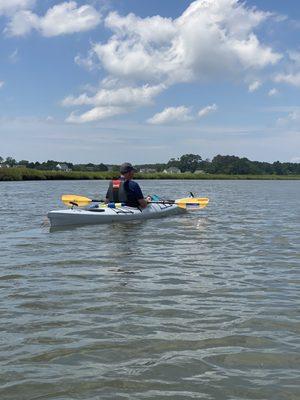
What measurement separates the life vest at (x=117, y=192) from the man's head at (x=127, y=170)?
363 mm

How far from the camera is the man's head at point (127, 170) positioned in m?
13.8

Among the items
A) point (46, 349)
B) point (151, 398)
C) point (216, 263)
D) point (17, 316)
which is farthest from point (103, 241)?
point (151, 398)

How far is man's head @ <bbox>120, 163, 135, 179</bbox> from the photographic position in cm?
1382

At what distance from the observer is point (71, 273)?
757 centimetres

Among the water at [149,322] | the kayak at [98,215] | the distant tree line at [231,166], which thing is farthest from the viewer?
the distant tree line at [231,166]

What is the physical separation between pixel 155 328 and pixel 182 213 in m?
13.8

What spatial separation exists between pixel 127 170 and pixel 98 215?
149 cm

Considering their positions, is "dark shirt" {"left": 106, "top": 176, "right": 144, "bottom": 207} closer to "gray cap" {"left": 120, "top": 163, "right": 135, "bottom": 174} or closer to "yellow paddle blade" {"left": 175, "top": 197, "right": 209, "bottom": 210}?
"gray cap" {"left": 120, "top": 163, "right": 135, "bottom": 174}

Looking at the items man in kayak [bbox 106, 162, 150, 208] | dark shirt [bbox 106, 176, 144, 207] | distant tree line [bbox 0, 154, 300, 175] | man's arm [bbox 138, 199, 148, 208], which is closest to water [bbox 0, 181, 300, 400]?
man in kayak [bbox 106, 162, 150, 208]

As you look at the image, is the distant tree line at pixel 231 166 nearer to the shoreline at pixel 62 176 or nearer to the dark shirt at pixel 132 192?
the shoreline at pixel 62 176

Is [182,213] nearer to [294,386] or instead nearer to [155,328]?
[155,328]

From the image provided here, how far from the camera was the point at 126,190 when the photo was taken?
14.6 meters

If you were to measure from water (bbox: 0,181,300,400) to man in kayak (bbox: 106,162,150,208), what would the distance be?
4026 mm

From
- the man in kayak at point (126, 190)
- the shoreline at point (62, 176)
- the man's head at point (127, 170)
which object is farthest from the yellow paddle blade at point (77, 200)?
the shoreline at point (62, 176)
